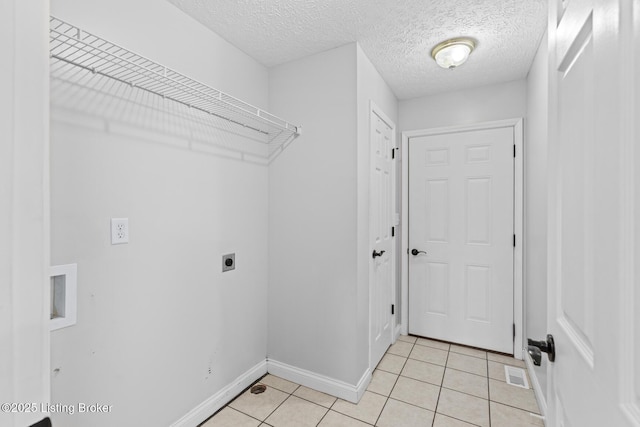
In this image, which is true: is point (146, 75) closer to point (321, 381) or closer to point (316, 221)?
point (316, 221)

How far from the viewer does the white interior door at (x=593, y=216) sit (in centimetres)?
46

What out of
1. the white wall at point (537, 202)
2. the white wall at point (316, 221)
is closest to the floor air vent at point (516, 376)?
the white wall at point (537, 202)

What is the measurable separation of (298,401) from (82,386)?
1256 mm

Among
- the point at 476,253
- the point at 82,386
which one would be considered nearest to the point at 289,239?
the point at 82,386

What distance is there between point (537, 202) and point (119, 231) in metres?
2.63

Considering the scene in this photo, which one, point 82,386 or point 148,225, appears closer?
point 82,386

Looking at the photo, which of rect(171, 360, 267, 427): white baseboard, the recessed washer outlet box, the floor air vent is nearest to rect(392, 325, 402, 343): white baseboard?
the floor air vent

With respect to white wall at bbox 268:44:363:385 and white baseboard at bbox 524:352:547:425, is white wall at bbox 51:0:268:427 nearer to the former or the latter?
white wall at bbox 268:44:363:385

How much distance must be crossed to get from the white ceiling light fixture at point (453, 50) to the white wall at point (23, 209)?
2.15 metres

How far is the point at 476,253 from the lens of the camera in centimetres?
275

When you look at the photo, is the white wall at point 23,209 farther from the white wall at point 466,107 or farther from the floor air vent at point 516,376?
the white wall at point 466,107

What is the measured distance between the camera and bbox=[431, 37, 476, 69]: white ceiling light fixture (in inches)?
78.4

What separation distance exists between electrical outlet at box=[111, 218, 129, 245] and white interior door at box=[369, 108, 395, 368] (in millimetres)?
1538

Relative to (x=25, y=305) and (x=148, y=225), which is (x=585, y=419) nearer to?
(x=25, y=305)
